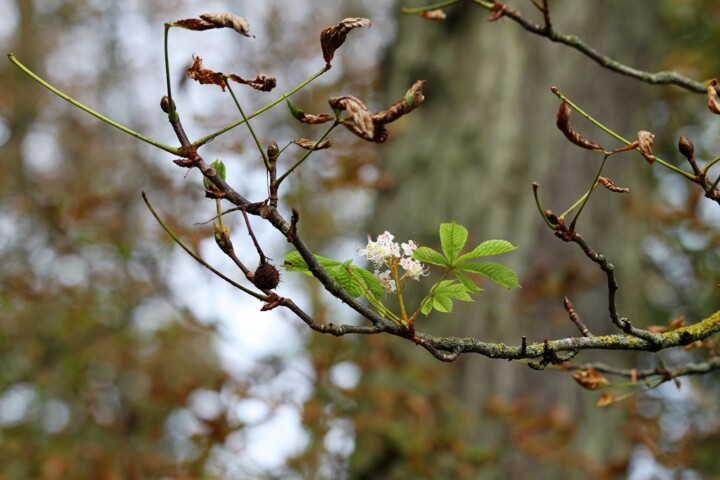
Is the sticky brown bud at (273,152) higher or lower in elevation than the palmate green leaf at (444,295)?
higher

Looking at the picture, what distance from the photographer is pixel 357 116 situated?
665 millimetres

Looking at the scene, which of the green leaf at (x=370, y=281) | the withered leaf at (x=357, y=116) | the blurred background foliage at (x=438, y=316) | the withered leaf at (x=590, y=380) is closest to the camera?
the withered leaf at (x=357, y=116)

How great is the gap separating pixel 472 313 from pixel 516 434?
555mm

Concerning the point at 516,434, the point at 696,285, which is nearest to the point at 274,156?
the point at 516,434

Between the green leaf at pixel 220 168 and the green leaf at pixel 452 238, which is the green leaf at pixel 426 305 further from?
the green leaf at pixel 220 168

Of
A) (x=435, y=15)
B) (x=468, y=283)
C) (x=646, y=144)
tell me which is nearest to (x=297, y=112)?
(x=468, y=283)

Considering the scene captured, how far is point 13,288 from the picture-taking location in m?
3.72

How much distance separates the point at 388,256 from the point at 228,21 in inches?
11.9

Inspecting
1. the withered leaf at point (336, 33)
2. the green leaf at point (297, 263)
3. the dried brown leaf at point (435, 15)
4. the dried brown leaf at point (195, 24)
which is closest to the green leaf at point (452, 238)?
the green leaf at point (297, 263)

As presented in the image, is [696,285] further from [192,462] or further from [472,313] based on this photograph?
[192,462]

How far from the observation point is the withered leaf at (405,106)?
0.68 metres

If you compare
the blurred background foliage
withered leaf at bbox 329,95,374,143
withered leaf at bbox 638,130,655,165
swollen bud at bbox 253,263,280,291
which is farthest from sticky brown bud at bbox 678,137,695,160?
the blurred background foliage

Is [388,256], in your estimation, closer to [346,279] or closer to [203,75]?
[346,279]

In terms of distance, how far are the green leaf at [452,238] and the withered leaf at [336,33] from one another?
0.22 m
